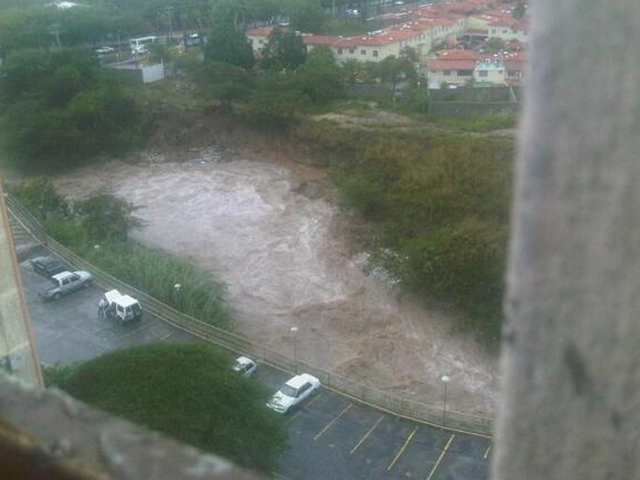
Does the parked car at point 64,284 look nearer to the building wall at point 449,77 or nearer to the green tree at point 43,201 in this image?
the green tree at point 43,201

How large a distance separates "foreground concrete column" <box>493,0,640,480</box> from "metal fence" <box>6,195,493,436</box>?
5002 mm

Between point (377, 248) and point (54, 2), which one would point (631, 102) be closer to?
point (377, 248)

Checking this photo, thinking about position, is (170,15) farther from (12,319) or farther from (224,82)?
(12,319)

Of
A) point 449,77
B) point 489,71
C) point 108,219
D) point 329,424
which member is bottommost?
point 329,424

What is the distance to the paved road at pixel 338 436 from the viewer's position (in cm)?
471

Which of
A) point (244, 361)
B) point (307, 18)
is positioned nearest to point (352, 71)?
point (307, 18)

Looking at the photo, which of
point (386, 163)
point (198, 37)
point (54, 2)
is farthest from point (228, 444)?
point (54, 2)

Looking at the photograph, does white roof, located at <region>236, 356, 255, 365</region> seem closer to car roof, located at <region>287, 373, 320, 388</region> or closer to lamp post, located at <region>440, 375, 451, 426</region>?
car roof, located at <region>287, 373, 320, 388</region>

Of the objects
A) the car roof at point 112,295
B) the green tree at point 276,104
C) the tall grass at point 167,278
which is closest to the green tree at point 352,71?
the green tree at point 276,104

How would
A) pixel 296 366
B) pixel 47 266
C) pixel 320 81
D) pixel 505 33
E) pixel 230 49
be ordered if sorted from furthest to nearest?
1. pixel 505 33
2. pixel 230 49
3. pixel 320 81
4. pixel 47 266
5. pixel 296 366

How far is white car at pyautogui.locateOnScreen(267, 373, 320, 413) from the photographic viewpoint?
5.20 metres

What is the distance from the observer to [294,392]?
5.33 m

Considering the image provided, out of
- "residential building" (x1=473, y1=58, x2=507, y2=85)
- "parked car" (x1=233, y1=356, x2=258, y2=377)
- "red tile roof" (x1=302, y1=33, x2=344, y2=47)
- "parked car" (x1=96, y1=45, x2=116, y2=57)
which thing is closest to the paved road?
"parked car" (x1=233, y1=356, x2=258, y2=377)

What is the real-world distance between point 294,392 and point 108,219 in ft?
12.6
